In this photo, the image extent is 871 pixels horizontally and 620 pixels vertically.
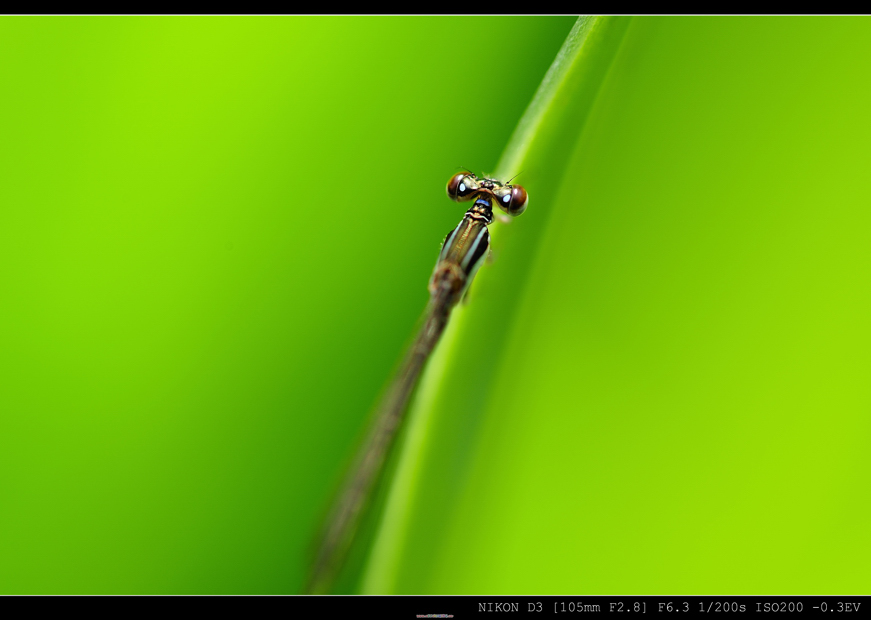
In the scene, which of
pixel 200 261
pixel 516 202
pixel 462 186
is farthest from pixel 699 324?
pixel 200 261

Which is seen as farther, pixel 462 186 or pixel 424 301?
pixel 462 186

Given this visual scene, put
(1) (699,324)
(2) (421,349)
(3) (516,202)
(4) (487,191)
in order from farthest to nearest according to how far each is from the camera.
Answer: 1. (4) (487,191)
2. (3) (516,202)
3. (2) (421,349)
4. (1) (699,324)

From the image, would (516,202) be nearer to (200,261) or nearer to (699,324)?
(699,324)

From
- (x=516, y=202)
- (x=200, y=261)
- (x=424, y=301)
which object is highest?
(x=516, y=202)
